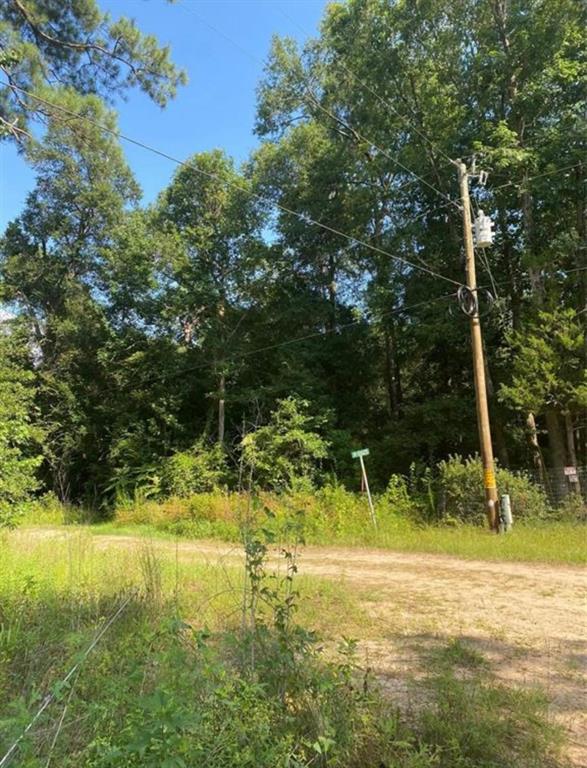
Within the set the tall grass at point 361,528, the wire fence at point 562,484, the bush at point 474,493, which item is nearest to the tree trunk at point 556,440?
the wire fence at point 562,484

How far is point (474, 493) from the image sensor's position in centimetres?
1352

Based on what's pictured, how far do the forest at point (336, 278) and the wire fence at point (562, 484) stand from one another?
229cm

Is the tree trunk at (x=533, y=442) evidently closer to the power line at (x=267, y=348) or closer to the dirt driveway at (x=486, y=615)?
the power line at (x=267, y=348)

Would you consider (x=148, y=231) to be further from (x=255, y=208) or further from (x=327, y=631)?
(x=327, y=631)

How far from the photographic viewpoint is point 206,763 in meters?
2.28

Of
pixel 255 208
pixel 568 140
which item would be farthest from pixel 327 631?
pixel 255 208

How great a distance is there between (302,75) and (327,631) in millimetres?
23512

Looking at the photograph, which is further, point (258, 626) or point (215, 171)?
point (215, 171)

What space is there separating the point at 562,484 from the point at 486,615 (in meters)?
8.30

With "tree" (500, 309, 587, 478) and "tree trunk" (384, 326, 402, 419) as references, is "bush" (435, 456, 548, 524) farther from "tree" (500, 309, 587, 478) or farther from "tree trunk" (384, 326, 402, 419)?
"tree trunk" (384, 326, 402, 419)

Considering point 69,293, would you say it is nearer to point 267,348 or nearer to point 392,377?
point 267,348

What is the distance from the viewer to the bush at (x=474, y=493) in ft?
42.1

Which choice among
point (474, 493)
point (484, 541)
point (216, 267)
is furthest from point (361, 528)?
point (216, 267)

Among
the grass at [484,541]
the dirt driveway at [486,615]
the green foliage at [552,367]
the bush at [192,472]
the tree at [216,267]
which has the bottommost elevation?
the dirt driveway at [486,615]
